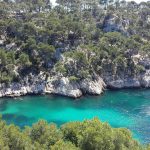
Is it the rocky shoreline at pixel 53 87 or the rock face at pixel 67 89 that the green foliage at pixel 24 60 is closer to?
the rocky shoreline at pixel 53 87

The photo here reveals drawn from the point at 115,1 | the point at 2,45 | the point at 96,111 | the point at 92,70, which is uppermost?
the point at 115,1

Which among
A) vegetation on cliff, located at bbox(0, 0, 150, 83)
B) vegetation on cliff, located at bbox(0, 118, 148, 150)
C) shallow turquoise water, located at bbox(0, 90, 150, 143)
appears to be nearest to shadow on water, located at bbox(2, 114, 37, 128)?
shallow turquoise water, located at bbox(0, 90, 150, 143)

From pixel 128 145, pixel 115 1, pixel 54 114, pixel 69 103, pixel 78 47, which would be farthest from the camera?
pixel 115 1

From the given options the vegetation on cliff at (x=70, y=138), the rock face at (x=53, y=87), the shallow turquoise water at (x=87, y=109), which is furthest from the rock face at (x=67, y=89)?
the vegetation on cliff at (x=70, y=138)

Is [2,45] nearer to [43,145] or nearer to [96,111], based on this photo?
[96,111]

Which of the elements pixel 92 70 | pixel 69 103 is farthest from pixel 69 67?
pixel 69 103

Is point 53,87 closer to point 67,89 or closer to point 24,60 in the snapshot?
point 67,89

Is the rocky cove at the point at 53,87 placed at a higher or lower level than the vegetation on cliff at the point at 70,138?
lower
